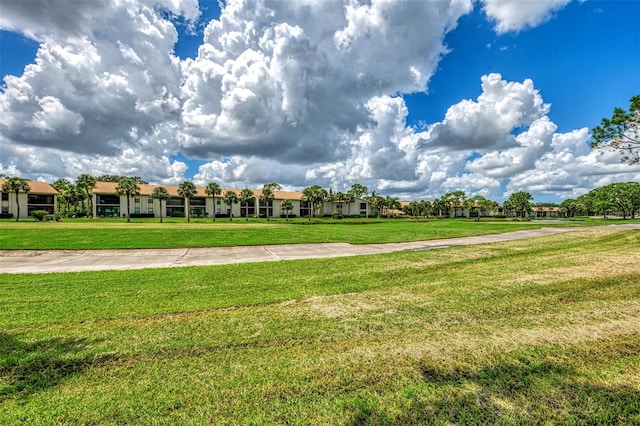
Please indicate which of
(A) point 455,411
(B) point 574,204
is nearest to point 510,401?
(A) point 455,411

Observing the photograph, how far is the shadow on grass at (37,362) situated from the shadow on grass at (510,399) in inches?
142

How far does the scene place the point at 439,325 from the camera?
17.1 feet

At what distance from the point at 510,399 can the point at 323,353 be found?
2.23 m

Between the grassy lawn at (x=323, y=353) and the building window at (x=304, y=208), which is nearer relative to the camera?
the grassy lawn at (x=323, y=353)

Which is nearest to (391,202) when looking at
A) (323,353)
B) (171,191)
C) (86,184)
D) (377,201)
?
(377,201)

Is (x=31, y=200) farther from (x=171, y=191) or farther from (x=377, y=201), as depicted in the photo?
(x=377, y=201)

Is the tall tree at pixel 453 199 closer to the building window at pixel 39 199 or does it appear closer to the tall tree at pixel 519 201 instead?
the tall tree at pixel 519 201

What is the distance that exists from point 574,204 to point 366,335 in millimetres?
166480

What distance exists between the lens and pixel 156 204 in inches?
3076

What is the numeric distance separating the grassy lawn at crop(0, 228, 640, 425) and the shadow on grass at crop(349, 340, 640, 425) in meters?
0.02

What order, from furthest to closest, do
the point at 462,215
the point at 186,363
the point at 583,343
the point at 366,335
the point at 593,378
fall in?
the point at 462,215
the point at 366,335
the point at 583,343
the point at 186,363
the point at 593,378

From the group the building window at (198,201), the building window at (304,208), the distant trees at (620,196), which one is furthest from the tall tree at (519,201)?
the building window at (198,201)

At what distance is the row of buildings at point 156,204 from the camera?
228 ft

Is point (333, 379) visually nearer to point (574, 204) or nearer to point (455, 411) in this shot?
point (455, 411)
